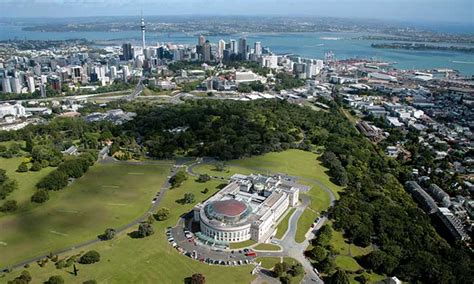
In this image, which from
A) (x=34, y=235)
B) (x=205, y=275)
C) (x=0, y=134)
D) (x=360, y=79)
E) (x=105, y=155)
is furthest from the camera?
(x=360, y=79)

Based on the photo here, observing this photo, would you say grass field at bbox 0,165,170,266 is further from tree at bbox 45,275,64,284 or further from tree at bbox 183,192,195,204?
tree at bbox 45,275,64,284

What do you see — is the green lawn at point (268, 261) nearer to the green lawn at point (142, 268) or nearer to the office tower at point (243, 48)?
the green lawn at point (142, 268)

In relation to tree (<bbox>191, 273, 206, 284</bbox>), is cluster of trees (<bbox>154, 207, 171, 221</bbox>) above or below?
above

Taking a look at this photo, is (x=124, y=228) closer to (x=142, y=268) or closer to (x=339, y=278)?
(x=142, y=268)

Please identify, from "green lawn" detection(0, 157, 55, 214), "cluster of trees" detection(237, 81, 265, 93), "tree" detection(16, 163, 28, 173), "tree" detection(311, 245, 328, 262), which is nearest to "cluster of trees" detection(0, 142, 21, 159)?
"green lawn" detection(0, 157, 55, 214)

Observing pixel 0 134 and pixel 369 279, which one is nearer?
pixel 369 279

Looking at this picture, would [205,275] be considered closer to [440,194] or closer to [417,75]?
[440,194]

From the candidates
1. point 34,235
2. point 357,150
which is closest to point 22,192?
point 34,235

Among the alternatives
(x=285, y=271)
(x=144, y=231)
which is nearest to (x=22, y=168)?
(x=144, y=231)
